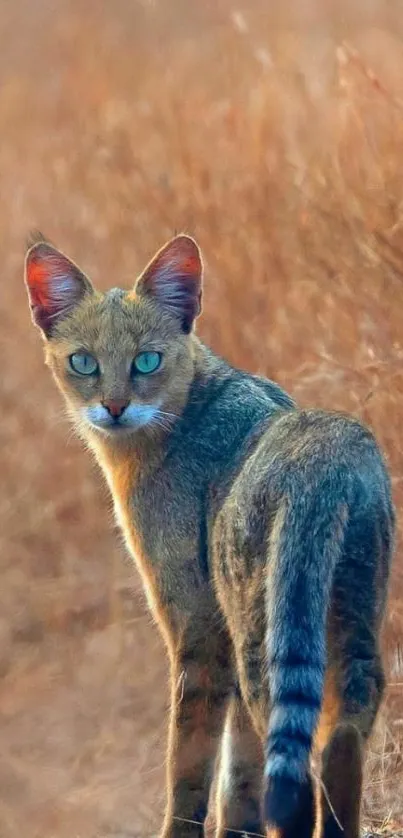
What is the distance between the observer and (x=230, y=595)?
9.88 ft

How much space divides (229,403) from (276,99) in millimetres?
2723

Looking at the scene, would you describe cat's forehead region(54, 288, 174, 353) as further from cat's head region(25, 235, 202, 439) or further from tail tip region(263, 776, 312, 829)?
tail tip region(263, 776, 312, 829)

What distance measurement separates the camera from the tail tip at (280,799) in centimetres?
250

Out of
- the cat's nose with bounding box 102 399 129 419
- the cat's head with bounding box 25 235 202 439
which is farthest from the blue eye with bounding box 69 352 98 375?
the cat's nose with bounding box 102 399 129 419

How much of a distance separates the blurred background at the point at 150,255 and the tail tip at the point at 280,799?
2148mm

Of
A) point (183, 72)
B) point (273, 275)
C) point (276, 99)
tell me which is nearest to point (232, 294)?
point (273, 275)

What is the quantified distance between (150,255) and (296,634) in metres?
3.46

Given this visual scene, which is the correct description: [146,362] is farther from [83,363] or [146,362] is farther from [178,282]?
[178,282]

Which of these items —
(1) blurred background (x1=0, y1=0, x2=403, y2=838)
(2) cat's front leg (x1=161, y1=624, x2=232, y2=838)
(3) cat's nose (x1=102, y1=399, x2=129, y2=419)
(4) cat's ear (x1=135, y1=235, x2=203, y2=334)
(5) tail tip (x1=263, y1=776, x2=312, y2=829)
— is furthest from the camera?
(1) blurred background (x1=0, y1=0, x2=403, y2=838)

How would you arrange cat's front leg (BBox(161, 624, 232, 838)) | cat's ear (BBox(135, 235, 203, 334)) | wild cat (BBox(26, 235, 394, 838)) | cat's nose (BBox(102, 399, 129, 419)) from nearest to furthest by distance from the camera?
1. wild cat (BBox(26, 235, 394, 838))
2. cat's front leg (BBox(161, 624, 232, 838))
3. cat's nose (BBox(102, 399, 129, 419))
4. cat's ear (BBox(135, 235, 203, 334))

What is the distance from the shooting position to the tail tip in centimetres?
250

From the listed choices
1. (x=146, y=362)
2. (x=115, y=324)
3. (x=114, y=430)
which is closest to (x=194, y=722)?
(x=114, y=430)

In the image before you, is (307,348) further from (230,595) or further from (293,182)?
(230,595)

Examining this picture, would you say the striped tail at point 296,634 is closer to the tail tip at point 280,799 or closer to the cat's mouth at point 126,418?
the tail tip at point 280,799
